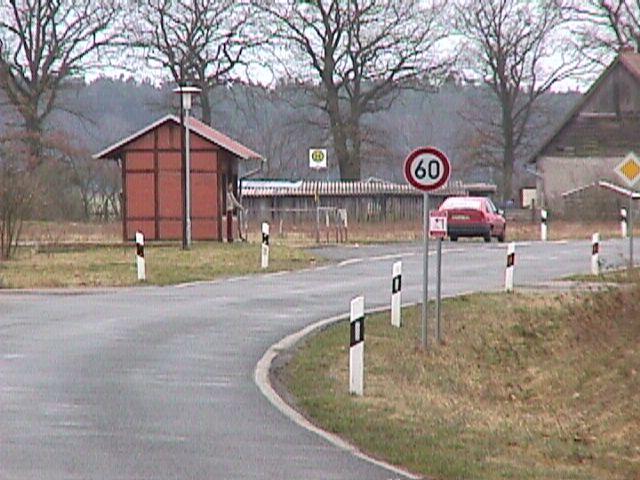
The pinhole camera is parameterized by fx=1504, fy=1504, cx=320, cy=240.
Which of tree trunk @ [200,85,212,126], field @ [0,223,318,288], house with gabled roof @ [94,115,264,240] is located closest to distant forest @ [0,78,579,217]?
tree trunk @ [200,85,212,126]

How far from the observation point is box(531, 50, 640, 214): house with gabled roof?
68.7 m

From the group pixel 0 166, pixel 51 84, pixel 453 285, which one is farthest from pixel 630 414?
pixel 51 84

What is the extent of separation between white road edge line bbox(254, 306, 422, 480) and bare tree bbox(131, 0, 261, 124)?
4165cm

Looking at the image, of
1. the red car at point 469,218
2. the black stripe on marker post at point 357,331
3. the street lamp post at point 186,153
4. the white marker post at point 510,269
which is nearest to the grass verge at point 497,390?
the black stripe on marker post at point 357,331

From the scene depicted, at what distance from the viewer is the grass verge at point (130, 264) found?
29375mm

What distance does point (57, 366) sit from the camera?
16.1 meters

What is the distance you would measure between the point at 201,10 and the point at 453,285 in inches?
1422

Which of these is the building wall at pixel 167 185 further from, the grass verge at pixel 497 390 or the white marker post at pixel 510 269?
the grass verge at pixel 497 390

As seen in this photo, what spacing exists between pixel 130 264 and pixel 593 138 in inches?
1594

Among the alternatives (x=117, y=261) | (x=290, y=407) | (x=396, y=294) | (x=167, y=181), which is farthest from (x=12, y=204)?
(x=290, y=407)

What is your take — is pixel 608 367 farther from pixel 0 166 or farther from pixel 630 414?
pixel 0 166

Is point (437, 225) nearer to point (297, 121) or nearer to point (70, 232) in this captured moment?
point (70, 232)

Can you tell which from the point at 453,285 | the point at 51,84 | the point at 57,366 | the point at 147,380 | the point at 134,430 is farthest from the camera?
A: the point at 51,84

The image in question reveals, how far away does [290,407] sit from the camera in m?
13.4
